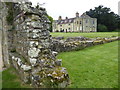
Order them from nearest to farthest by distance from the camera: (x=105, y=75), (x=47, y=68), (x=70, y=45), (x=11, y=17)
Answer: (x=47, y=68) → (x=105, y=75) → (x=11, y=17) → (x=70, y=45)

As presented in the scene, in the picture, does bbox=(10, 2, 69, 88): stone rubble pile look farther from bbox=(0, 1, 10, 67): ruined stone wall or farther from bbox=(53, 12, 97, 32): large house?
bbox=(53, 12, 97, 32): large house

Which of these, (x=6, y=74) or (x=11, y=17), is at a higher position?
(x=11, y=17)

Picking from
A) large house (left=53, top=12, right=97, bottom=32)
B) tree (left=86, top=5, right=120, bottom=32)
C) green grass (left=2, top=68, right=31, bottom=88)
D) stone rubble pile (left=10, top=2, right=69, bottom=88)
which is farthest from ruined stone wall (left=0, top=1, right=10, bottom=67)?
tree (left=86, top=5, right=120, bottom=32)

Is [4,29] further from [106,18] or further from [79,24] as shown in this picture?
[106,18]

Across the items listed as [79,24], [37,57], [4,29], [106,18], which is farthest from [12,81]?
[106,18]

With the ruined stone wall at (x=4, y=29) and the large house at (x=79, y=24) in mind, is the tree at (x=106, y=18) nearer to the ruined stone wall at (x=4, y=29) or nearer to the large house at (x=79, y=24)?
the large house at (x=79, y=24)

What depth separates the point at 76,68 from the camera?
17.3ft

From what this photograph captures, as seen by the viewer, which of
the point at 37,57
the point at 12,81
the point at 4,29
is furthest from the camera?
the point at 4,29

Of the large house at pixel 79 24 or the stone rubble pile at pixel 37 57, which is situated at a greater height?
the large house at pixel 79 24

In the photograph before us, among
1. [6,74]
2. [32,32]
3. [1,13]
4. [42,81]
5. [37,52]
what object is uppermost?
[1,13]

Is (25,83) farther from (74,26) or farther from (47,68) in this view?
(74,26)

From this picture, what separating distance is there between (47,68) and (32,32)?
55.2 inches

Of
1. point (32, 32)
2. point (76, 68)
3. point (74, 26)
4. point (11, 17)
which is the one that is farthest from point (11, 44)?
point (74, 26)

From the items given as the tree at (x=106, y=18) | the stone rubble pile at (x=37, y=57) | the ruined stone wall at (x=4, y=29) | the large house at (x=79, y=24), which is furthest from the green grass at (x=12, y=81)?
the tree at (x=106, y=18)
